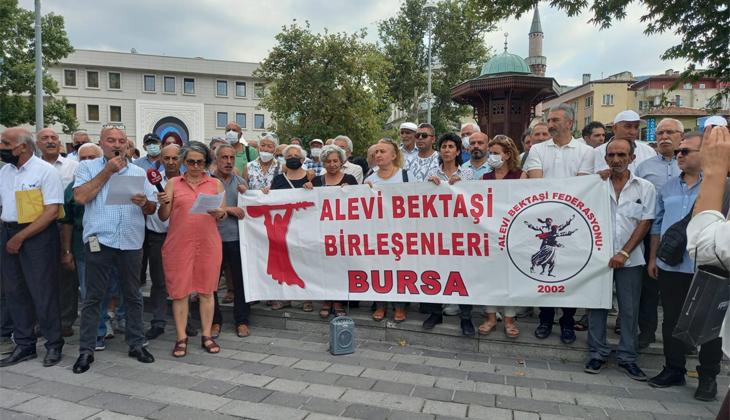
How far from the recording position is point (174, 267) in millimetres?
4582

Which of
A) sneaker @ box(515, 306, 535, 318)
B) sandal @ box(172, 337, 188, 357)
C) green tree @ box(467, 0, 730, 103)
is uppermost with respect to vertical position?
green tree @ box(467, 0, 730, 103)

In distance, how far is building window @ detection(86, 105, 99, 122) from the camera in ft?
147

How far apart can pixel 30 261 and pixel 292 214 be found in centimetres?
256

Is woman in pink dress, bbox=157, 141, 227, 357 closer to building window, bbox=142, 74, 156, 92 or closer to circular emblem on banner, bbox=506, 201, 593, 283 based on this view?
circular emblem on banner, bbox=506, 201, 593, 283

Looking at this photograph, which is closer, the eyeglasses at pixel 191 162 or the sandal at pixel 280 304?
the eyeglasses at pixel 191 162

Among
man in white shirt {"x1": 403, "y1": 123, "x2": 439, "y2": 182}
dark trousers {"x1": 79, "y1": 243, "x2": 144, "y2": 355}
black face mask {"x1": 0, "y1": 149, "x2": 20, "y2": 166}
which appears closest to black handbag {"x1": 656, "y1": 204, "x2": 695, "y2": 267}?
man in white shirt {"x1": 403, "y1": 123, "x2": 439, "y2": 182}

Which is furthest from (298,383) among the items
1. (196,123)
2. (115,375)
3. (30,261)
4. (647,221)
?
(196,123)

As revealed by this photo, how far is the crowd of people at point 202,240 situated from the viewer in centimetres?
408

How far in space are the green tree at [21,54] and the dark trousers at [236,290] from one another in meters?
21.7

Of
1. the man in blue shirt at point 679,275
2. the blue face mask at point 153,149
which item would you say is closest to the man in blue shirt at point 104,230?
the blue face mask at point 153,149

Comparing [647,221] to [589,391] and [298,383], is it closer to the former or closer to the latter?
[589,391]

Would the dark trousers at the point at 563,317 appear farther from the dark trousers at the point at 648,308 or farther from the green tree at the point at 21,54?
the green tree at the point at 21,54

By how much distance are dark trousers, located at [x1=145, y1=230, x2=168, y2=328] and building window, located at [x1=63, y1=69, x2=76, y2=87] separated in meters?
47.7

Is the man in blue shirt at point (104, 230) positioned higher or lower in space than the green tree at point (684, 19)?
lower
